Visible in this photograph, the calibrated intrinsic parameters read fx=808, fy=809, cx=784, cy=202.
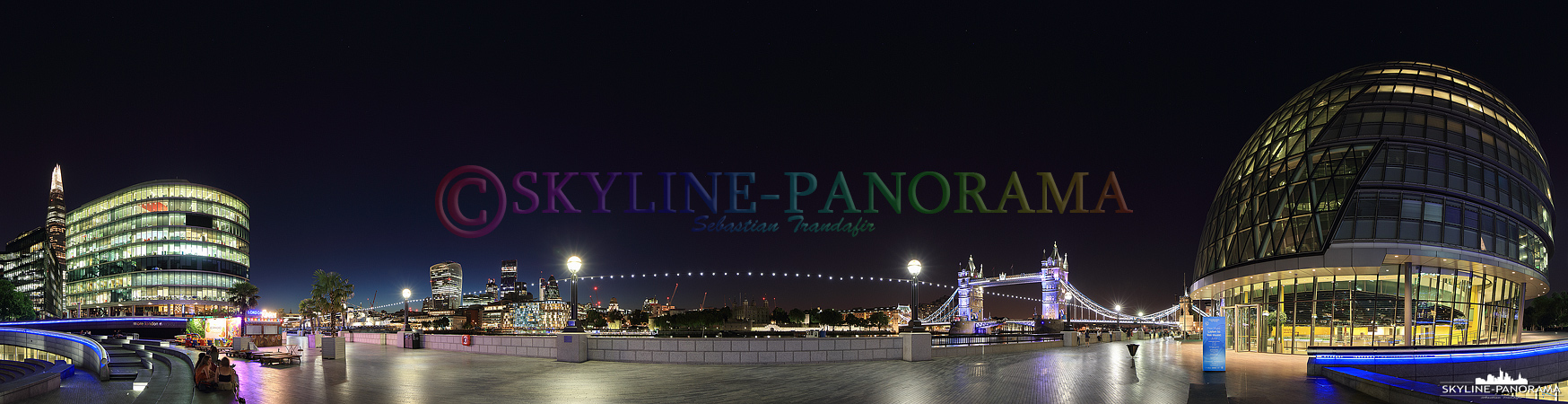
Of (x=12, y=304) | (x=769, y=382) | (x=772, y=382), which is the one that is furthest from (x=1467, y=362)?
(x=12, y=304)

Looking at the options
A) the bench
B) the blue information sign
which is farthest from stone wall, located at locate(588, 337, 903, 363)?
the blue information sign

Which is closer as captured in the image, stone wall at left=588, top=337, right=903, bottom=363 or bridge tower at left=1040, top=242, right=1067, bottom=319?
stone wall at left=588, top=337, right=903, bottom=363

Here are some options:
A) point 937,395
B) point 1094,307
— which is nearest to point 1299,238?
point 937,395

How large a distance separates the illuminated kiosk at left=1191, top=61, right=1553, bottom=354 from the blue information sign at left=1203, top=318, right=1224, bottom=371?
70.4 ft

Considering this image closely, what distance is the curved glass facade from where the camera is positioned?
12875 centimetres

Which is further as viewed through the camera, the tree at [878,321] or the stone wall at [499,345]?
the tree at [878,321]

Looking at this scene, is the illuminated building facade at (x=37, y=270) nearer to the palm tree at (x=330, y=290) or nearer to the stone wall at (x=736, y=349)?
the palm tree at (x=330, y=290)

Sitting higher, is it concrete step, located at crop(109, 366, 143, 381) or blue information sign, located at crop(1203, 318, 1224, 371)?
blue information sign, located at crop(1203, 318, 1224, 371)

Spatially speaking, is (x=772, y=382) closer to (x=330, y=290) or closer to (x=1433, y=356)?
(x=1433, y=356)

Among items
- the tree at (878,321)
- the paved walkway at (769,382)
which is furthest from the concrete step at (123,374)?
the tree at (878,321)

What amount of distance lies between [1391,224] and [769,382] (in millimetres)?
34061

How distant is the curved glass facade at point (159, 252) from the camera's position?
129 meters

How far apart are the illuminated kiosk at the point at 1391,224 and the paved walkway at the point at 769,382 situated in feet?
50.4

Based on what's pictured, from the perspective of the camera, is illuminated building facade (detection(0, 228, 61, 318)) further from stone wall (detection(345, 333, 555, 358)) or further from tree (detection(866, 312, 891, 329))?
stone wall (detection(345, 333, 555, 358))
